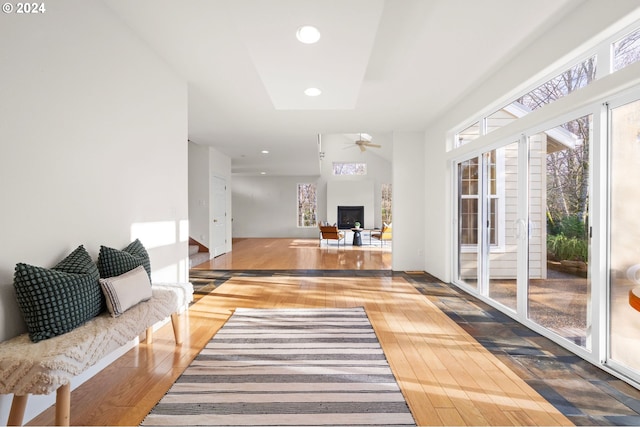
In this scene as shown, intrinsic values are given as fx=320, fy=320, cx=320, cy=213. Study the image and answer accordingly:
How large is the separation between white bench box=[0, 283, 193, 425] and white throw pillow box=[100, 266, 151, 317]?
71mm

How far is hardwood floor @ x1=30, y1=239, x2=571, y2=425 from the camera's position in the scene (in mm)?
1708

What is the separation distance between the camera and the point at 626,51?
6.64 feet

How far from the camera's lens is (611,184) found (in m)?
2.15

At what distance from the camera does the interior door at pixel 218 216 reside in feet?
23.6

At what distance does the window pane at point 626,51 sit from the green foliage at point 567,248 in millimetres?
1201

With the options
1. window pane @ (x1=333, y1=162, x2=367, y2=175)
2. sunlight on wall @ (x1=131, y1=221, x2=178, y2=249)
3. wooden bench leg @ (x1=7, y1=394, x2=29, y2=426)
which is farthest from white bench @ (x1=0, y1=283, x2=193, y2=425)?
window pane @ (x1=333, y1=162, x2=367, y2=175)

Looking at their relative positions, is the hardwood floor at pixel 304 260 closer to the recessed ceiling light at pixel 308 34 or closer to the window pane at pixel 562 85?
the window pane at pixel 562 85

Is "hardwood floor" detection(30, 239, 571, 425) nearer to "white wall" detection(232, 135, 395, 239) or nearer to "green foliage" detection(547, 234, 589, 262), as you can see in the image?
"green foliage" detection(547, 234, 589, 262)

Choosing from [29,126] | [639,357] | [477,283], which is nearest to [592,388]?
[639,357]

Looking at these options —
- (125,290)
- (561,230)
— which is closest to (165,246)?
(125,290)

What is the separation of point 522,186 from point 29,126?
370 centimetres

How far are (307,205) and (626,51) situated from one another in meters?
11.2

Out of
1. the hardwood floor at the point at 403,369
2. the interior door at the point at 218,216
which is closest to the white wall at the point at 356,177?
the interior door at the point at 218,216

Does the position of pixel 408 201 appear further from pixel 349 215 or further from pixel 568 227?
pixel 349 215
